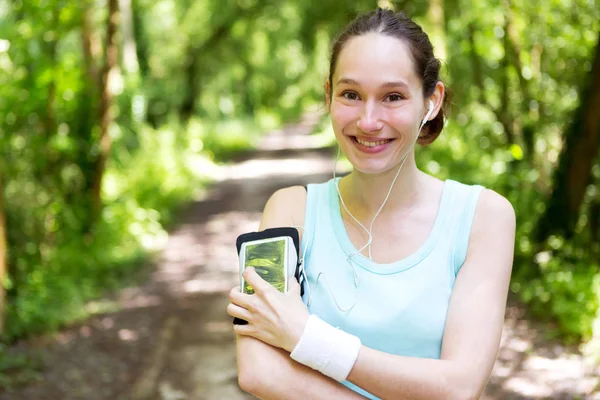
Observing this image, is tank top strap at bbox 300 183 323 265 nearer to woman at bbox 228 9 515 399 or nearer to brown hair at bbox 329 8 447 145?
woman at bbox 228 9 515 399

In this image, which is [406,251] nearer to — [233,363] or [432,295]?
[432,295]

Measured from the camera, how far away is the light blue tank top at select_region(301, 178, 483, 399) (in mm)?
1917

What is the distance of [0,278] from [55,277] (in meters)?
2.19

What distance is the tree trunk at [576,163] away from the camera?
699 cm

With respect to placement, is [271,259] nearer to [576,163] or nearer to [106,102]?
[576,163]

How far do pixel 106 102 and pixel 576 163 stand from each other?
6.54m

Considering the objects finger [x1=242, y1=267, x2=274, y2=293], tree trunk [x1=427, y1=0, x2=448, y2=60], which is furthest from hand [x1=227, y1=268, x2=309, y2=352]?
tree trunk [x1=427, y1=0, x2=448, y2=60]

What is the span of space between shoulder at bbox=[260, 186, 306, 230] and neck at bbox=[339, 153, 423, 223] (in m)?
0.16

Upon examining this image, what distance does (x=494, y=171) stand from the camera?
9625 millimetres

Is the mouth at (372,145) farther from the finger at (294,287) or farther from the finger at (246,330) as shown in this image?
the finger at (246,330)

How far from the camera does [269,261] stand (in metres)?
1.90

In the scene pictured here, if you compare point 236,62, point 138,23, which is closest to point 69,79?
point 138,23

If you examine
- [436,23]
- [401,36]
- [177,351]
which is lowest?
[177,351]

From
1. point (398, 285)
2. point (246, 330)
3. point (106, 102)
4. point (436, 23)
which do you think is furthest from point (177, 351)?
point (436, 23)
